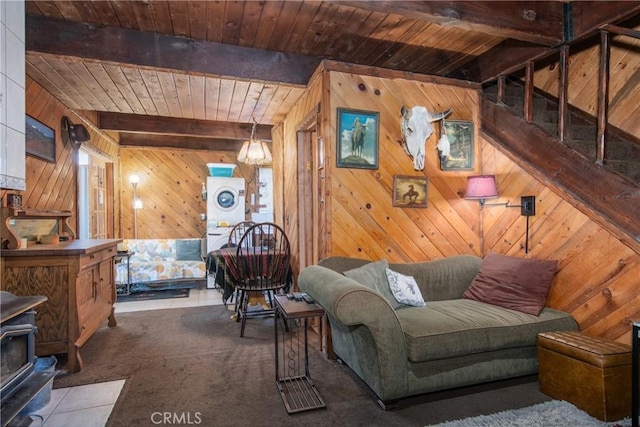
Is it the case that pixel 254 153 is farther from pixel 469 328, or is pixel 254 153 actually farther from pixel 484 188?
pixel 469 328

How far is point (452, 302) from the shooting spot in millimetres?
2725

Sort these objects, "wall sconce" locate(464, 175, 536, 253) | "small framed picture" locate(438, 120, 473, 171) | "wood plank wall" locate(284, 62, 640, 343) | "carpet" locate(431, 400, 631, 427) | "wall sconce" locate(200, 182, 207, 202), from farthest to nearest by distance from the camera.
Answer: "wall sconce" locate(200, 182, 207, 202) < "small framed picture" locate(438, 120, 473, 171) < "wall sconce" locate(464, 175, 536, 253) < "wood plank wall" locate(284, 62, 640, 343) < "carpet" locate(431, 400, 631, 427)

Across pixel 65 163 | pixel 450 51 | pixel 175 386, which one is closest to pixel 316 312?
pixel 175 386

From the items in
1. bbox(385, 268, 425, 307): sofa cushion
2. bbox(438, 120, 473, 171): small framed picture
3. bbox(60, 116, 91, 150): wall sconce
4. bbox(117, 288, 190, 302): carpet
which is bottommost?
bbox(117, 288, 190, 302): carpet

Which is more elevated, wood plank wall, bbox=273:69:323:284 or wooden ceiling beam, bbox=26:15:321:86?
wooden ceiling beam, bbox=26:15:321:86

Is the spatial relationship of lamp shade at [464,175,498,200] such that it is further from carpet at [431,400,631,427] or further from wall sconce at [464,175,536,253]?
carpet at [431,400,631,427]

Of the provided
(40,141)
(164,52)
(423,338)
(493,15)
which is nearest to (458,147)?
(493,15)

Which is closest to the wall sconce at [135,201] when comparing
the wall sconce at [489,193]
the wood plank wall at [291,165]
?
the wood plank wall at [291,165]

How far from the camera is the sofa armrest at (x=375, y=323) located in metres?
1.90

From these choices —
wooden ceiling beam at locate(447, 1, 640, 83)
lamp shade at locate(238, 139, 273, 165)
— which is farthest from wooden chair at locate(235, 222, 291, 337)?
wooden ceiling beam at locate(447, 1, 640, 83)

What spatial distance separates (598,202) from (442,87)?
1612 millimetres

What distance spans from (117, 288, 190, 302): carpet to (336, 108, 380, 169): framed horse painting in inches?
134

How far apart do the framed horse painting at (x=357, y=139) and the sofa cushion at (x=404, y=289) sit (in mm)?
943

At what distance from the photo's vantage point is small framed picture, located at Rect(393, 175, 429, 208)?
306 centimetres
